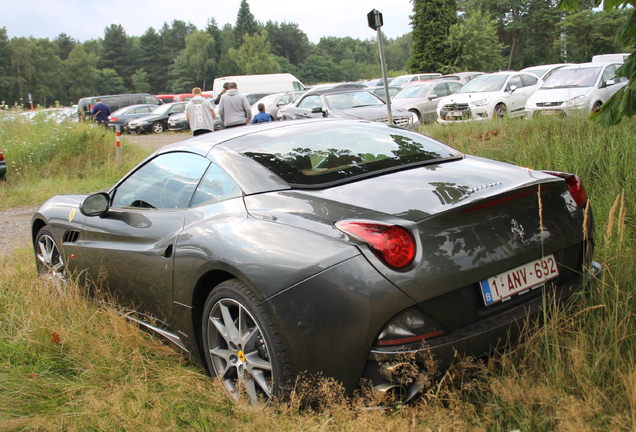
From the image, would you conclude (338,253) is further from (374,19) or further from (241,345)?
(374,19)

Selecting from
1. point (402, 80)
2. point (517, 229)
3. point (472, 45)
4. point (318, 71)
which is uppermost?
point (318, 71)

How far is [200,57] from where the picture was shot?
383 feet

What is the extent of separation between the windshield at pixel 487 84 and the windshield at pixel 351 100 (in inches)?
130

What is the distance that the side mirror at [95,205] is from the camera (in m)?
3.85

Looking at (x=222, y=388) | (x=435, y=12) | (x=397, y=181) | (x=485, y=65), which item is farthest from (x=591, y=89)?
(x=435, y=12)

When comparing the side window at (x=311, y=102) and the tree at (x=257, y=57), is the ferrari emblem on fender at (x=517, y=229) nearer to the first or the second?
the side window at (x=311, y=102)

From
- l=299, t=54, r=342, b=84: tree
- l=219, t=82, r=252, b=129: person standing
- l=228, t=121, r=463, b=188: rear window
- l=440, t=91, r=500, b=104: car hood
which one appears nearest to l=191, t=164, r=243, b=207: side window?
l=228, t=121, r=463, b=188: rear window

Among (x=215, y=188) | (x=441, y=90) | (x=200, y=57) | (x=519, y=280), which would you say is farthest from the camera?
(x=200, y=57)

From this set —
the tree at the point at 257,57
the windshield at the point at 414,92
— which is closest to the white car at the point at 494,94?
the windshield at the point at 414,92

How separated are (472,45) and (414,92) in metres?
21.8

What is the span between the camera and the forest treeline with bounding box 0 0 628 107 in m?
40.8

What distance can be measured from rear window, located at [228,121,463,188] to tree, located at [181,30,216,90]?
117666 mm

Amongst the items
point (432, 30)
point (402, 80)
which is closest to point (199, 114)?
point (402, 80)

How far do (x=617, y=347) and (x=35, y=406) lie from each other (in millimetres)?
2798
